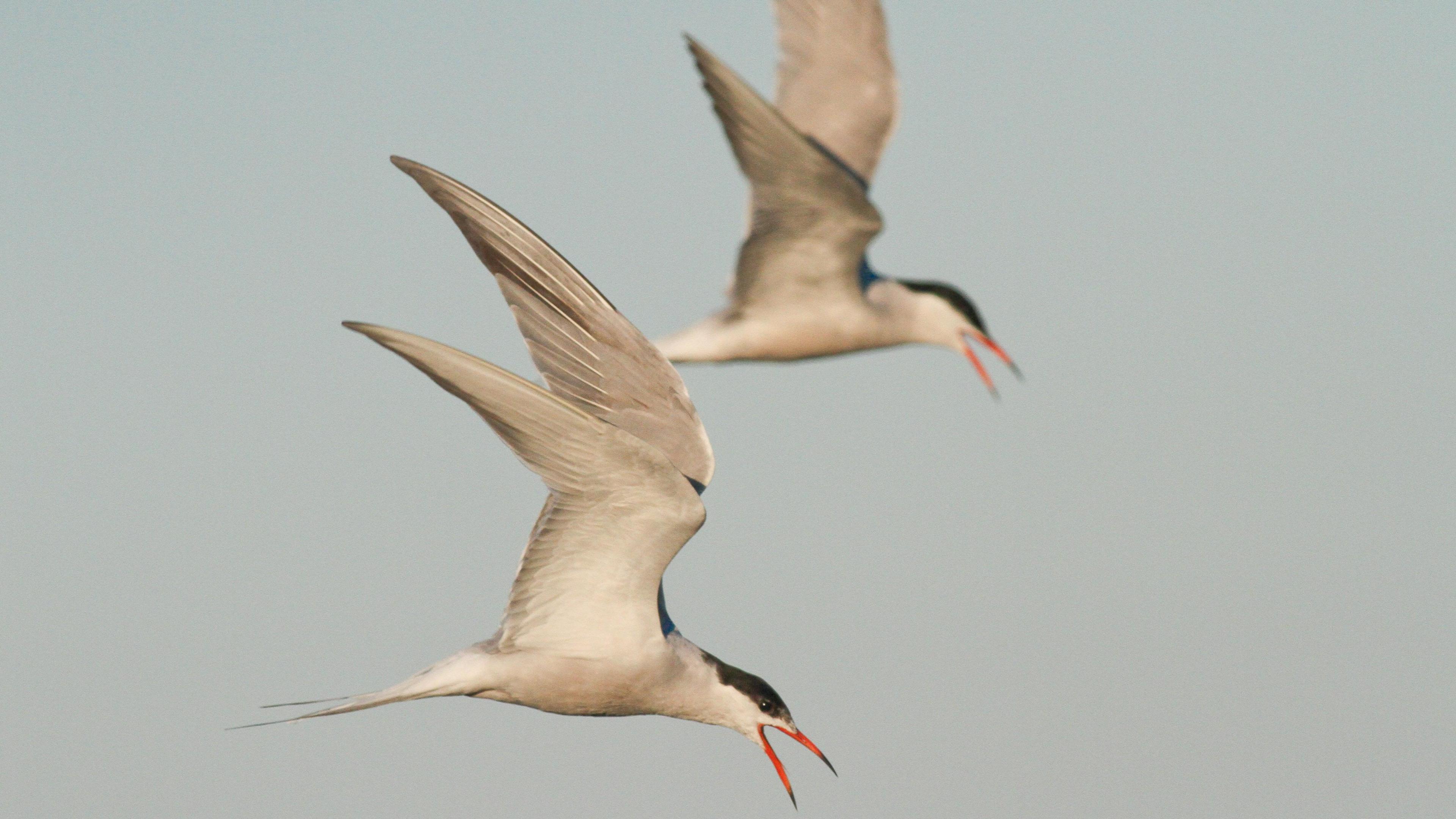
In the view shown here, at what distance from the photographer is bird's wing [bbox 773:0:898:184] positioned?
11750 millimetres

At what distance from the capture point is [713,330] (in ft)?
35.0

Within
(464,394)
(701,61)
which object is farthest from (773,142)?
(464,394)

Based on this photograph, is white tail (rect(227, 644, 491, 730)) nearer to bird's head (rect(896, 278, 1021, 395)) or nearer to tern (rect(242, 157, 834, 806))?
tern (rect(242, 157, 834, 806))

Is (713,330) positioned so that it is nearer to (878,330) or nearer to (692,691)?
(878,330)

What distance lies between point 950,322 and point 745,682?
16.6ft

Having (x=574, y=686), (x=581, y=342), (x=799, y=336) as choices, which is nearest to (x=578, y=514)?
(x=581, y=342)

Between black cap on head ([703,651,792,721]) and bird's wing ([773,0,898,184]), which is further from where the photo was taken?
bird's wing ([773,0,898,184])

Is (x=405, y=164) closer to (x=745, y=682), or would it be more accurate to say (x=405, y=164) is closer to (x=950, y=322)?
(x=745, y=682)

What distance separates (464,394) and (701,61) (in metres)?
3.05

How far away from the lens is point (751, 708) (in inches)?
277

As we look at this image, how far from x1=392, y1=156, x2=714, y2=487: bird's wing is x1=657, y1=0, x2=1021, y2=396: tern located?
6.14 feet

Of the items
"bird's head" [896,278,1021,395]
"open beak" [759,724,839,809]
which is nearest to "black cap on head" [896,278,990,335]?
"bird's head" [896,278,1021,395]

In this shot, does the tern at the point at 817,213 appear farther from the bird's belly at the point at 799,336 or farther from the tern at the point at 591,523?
the tern at the point at 591,523

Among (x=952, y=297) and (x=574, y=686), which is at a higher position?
(x=952, y=297)
